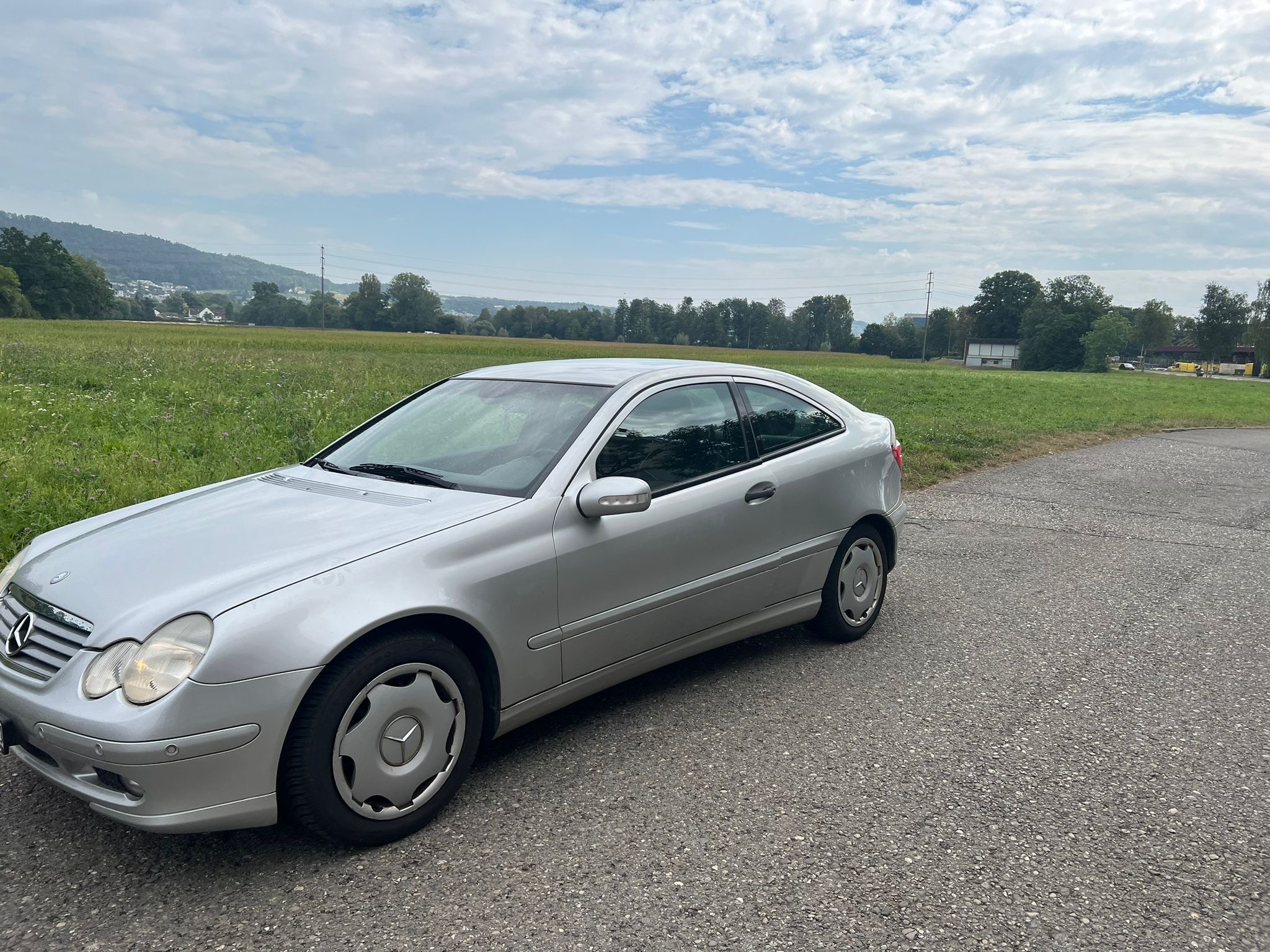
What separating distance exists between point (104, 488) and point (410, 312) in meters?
92.3

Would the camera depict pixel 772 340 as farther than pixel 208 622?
Yes

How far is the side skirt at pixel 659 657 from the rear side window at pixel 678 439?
2.28 ft

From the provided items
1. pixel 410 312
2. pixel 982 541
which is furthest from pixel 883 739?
pixel 410 312

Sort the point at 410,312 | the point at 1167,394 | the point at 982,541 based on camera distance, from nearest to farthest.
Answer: the point at 982,541, the point at 1167,394, the point at 410,312

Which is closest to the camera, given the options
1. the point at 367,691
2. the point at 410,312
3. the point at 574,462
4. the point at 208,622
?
the point at 208,622

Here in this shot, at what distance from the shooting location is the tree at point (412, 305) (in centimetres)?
9469

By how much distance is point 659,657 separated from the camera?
12.5 feet

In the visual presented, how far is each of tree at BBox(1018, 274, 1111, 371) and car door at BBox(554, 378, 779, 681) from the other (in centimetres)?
10480

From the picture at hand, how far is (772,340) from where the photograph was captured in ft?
352

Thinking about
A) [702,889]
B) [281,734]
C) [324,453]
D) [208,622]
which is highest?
[324,453]

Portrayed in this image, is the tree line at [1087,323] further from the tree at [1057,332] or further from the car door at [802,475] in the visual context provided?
the car door at [802,475]

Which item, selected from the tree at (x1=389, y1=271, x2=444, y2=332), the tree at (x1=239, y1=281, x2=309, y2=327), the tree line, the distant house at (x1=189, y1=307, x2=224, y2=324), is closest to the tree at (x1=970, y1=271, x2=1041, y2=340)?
the tree line

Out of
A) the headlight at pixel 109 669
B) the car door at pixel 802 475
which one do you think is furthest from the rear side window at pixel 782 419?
A: the headlight at pixel 109 669

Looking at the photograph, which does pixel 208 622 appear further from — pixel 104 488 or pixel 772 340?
pixel 772 340
